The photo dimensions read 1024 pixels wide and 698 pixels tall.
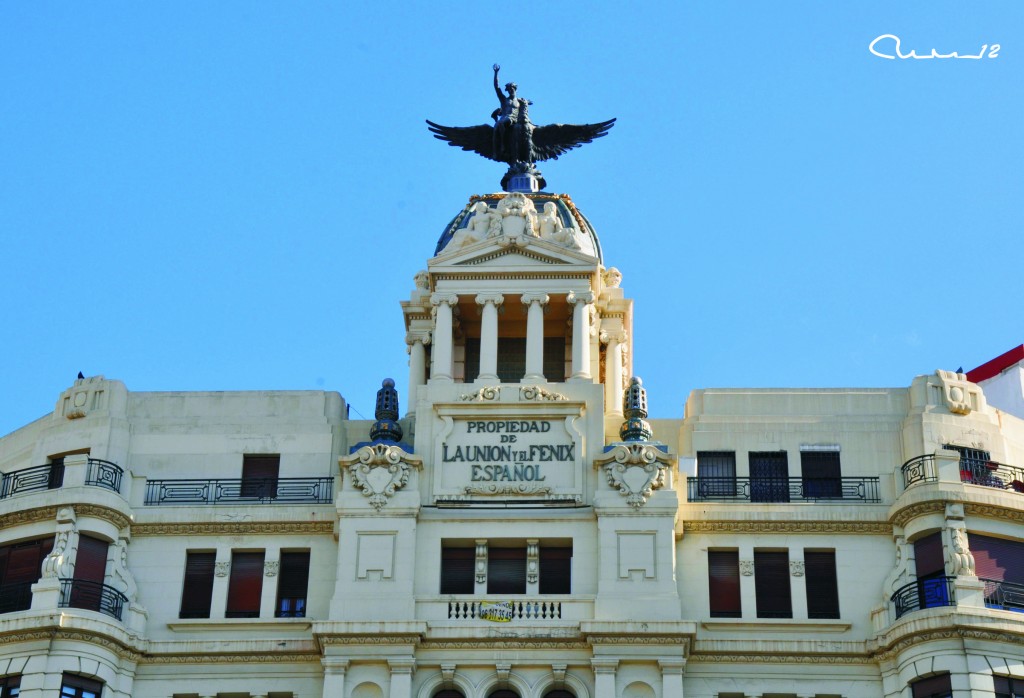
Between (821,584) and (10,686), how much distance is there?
78.3ft

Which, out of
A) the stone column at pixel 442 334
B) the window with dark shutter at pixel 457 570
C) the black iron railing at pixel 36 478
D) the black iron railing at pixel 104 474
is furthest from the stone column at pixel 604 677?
the black iron railing at pixel 36 478

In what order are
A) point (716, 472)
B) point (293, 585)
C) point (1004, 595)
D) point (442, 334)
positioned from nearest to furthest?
point (1004, 595) < point (293, 585) < point (716, 472) < point (442, 334)

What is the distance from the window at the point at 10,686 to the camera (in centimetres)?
5903

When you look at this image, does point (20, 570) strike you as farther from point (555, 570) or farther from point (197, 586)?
point (555, 570)

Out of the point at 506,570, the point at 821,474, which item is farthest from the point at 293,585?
the point at 821,474

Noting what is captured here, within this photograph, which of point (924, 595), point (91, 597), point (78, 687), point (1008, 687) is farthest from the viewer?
point (91, 597)

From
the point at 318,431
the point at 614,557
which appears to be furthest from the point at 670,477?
the point at 318,431

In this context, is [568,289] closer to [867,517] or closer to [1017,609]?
[867,517]

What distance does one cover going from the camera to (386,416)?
2547 inches

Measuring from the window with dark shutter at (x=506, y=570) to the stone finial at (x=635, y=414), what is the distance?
489cm

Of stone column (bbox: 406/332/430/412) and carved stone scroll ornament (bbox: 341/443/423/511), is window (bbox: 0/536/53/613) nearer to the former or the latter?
carved stone scroll ornament (bbox: 341/443/423/511)

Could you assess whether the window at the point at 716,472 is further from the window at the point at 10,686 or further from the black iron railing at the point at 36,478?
the window at the point at 10,686

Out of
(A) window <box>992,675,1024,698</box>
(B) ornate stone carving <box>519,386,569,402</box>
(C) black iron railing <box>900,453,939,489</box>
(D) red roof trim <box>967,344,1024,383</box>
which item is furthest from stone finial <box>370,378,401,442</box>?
(D) red roof trim <box>967,344,1024,383</box>

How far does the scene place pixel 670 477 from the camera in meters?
62.2
